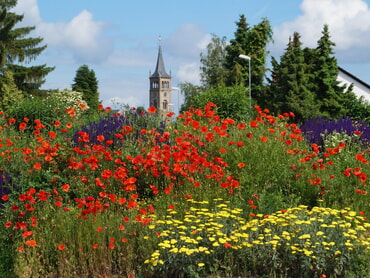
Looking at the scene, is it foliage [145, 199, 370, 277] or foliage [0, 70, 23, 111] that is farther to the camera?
foliage [0, 70, 23, 111]

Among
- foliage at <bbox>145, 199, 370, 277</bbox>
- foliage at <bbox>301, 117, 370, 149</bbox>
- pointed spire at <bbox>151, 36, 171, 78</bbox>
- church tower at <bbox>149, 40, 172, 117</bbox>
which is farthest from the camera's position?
church tower at <bbox>149, 40, 172, 117</bbox>

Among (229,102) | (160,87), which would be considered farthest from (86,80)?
(160,87)

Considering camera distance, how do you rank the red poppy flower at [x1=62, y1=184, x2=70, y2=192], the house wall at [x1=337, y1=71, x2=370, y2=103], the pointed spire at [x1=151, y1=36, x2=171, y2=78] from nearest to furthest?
1. the red poppy flower at [x1=62, y1=184, x2=70, y2=192]
2. the house wall at [x1=337, y1=71, x2=370, y2=103]
3. the pointed spire at [x1=151, y1=36, x2=171, y2=78]

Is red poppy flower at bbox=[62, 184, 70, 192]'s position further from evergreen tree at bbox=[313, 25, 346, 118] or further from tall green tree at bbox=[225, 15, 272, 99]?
tall green tree at bbox=[225, 15, 272, 99]

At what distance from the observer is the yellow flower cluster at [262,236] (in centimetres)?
495

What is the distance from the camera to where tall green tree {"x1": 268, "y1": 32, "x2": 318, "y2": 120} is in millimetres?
33656

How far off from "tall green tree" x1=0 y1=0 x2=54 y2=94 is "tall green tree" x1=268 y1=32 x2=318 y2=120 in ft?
59.6

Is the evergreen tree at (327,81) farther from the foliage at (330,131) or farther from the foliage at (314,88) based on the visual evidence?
the foliage at (330,131)

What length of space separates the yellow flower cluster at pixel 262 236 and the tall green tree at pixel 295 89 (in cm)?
2817

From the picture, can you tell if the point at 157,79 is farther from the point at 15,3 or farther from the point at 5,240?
the point at 5,240

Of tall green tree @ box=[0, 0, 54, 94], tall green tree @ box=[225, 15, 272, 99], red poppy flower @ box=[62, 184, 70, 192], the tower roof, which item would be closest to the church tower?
the tower roof

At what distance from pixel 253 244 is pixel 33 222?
264cm

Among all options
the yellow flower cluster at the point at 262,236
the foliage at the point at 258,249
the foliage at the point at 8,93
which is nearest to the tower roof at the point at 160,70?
the foliage at the point at 8,93

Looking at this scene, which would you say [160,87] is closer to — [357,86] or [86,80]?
[86,80]
